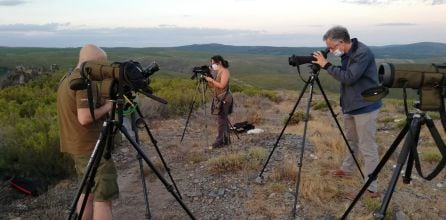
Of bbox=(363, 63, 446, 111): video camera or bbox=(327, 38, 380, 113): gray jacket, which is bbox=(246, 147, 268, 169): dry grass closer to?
bbox=(327, 38, 380, 113): gray jacket

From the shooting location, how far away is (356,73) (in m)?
5.28

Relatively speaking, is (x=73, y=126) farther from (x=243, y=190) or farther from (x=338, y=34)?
(x=338, y=34)

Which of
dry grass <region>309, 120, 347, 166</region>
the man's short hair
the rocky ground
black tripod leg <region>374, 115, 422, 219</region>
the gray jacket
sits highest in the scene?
the man's short hair

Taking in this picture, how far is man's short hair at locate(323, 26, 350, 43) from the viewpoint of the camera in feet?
17.3

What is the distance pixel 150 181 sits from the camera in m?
6.74

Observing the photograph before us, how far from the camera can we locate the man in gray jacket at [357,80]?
5.29 m

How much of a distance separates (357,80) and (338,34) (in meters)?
0.64

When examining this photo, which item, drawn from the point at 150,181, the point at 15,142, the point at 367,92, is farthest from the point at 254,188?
the point at 15,142

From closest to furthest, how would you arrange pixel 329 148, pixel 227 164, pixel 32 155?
1. pixel 227 164
2. pixel 32 155
3. pixel 329 148

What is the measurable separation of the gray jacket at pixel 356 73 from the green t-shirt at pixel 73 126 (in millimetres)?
2957

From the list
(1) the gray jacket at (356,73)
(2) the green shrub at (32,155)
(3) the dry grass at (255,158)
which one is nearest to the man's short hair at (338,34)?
(1) the gray jacket at (356,73)

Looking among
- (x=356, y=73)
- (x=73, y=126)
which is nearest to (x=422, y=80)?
(x=356, y=73)

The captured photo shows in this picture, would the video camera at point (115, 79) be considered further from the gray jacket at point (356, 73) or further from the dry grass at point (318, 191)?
the dry grass at point (318, 191)

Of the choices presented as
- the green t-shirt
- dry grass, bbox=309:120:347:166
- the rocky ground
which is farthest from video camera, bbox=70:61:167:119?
dry grass, bbox=309:120:347:166
